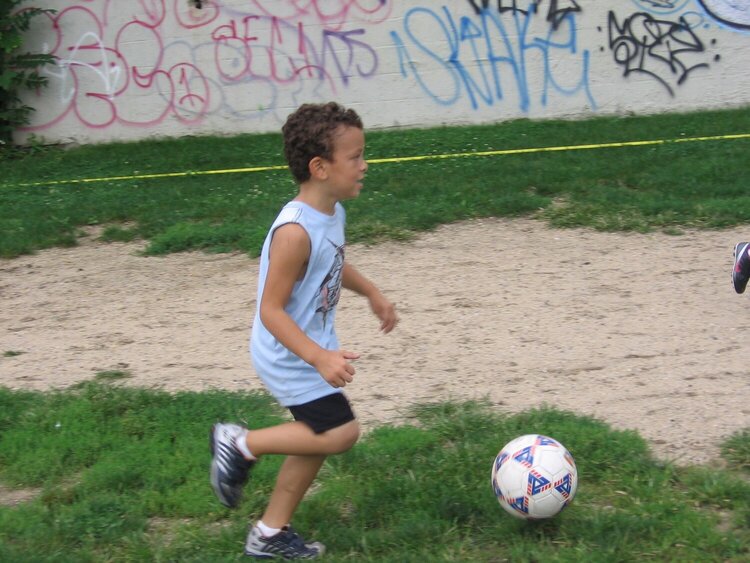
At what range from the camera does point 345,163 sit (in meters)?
3.17

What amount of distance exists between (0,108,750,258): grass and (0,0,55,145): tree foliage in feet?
3.96

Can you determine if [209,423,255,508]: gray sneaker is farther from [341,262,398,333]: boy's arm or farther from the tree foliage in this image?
the tree foliage

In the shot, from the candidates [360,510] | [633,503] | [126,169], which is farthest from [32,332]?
[126,169]

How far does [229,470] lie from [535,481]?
3.38ft

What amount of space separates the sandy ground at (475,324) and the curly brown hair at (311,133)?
1.57 metres

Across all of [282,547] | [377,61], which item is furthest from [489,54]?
[282,547]

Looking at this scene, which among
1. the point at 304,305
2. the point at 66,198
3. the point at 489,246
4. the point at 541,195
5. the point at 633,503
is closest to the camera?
the point at 304,305

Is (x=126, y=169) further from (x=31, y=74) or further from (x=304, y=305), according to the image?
(x=304, y=305)

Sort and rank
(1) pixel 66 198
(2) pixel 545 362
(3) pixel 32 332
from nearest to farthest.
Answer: (2) pixel 545 362, (3) pixel 32 332, (1) pixel 66 198

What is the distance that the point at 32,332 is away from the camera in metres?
5.77

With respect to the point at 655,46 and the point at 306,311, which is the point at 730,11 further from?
the point at 306,311

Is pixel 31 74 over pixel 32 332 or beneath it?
over

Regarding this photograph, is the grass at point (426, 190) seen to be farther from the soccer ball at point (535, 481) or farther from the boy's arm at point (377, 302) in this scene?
the soccer ball at point (535, 481)

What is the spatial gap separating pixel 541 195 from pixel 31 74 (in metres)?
6.56
